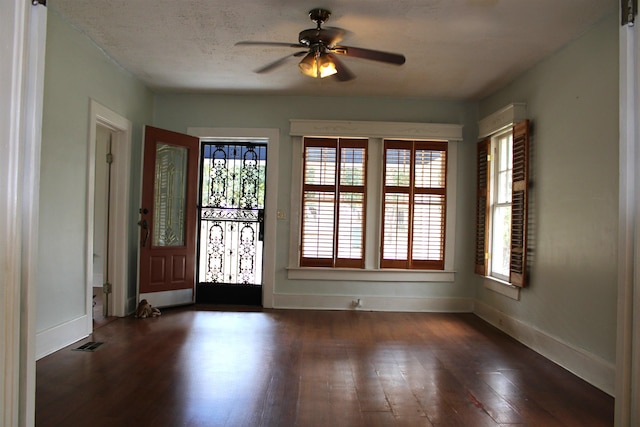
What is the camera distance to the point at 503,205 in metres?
4.81

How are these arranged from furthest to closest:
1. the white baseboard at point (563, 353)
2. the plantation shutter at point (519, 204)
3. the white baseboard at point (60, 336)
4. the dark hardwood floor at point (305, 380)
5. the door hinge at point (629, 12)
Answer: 1. the plantation shutter at point (519, 204)
2. the white baseboard at point (60, 336)
3. the white baseboard at point (563, 353)
4. the dark hardwood floor at point (305, 380)
5. the door hinge at point (629, 12)

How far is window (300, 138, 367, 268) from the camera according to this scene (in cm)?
550

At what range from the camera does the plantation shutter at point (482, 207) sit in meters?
5.07

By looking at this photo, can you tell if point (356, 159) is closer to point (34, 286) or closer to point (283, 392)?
point (283, 392)

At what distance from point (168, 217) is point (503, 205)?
3.97 m

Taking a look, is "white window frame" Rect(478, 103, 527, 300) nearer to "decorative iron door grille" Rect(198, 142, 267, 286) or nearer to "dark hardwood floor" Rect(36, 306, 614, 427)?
"dark hardwood floor" Rect(36, 306, 614, 427)

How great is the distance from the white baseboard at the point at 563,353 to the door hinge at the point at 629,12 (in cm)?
257

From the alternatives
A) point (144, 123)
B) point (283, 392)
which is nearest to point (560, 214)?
point (283, 392)

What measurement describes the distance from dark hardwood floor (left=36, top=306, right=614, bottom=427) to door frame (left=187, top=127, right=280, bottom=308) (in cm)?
94

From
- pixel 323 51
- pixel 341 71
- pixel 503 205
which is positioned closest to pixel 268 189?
pixel 341 71

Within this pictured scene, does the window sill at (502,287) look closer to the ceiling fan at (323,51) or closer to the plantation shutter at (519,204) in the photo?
the plantation shutter at (519,204)

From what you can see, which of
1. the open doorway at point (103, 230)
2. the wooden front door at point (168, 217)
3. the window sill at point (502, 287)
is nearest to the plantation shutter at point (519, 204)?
the window sill at point (502, 287)

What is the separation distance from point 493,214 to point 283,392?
11.1ft

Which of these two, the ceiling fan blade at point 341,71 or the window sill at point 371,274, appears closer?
the ceiling fan blade at point 341,71
